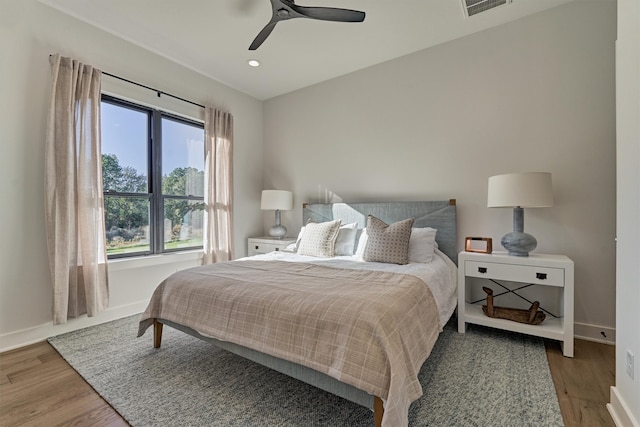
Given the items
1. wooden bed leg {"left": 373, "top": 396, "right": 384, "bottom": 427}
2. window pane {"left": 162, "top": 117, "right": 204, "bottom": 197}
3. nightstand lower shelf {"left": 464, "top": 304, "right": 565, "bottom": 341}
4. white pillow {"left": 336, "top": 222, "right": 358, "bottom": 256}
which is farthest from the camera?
window pane {"left": 162, "top": 117, "right": 204, "bottom": 197}

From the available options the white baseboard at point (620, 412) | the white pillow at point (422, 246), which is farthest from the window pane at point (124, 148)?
the white baseboard at point (620, 412)

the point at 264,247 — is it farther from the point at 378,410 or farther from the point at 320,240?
the point at 378,410

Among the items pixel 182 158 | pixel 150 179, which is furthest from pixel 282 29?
pixel 150 179

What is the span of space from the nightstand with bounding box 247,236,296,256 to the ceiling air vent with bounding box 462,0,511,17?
123 inches

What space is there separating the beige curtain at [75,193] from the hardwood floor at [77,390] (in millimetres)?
507

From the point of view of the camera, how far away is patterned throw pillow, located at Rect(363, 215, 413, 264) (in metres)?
2.54

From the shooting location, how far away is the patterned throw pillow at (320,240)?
3.06m

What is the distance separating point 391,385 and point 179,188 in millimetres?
3396

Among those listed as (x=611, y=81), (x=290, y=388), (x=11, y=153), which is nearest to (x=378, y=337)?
(x=290, y=388)

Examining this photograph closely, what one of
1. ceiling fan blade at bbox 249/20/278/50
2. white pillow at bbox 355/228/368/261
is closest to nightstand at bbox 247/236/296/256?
white pillow at bbox 355/228/368/261

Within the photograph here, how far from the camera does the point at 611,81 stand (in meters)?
2.35

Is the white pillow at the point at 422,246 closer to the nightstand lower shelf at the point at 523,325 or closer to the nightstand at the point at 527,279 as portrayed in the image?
the nightstand at the point at 527,279

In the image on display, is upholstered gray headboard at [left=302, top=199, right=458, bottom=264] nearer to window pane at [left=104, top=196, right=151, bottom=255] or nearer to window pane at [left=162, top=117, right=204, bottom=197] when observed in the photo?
window pane at [left=162, top=117, right=204, bottom=197]

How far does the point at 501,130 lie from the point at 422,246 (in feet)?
4.58
